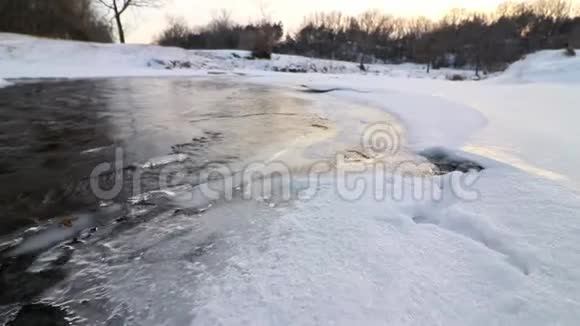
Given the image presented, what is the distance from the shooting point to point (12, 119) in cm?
558

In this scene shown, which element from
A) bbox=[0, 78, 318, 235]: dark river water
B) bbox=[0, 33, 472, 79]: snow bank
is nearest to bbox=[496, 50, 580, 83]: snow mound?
bbox=[0, 78, 318, 235]: dark river water

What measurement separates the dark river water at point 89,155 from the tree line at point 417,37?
83.5 ft

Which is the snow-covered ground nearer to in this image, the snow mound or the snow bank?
the snow mound

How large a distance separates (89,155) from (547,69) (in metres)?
→ 11.0

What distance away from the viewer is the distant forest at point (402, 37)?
99.8 feet

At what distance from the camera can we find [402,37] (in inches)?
1670

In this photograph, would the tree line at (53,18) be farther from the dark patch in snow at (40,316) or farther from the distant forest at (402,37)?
the dark patch in snow at (40,316)

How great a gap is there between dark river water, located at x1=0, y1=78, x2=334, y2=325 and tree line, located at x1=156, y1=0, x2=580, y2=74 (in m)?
25.5

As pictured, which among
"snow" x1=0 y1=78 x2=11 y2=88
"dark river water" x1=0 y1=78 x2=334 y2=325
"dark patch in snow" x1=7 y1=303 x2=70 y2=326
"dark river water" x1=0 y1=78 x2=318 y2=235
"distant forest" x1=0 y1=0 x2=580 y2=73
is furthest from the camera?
"distant forest" x1=0 y1=0 x2=580 y2=73

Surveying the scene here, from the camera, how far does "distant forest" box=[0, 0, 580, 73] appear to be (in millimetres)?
30422

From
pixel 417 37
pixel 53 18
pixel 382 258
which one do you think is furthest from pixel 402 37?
pixel 382 258

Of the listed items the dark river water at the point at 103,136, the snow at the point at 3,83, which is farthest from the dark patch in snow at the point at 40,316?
the snow at the point at 3,83

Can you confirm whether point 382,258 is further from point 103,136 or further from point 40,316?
point 103,136

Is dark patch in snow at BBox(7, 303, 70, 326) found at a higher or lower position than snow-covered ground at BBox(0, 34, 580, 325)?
lower
